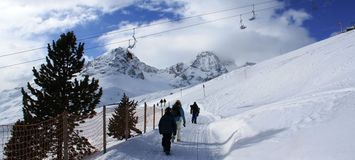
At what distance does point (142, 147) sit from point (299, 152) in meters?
7.40

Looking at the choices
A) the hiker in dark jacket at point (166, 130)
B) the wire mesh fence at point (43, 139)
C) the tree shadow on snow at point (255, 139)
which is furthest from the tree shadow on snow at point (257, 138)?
the wire mesh fence at point (43, 139)

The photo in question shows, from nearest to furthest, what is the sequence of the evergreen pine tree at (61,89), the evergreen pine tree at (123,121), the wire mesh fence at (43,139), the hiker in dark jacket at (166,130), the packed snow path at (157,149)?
the wire mesh fence at (43,139) < the packed snow path at (157,149) < the hiker in dark jacket at (166,130) < the evergreen pine tree at (123,121) < the evergreen pine tree at (61,89)

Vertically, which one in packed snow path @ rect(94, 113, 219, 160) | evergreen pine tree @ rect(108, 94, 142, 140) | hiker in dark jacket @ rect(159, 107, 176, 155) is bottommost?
packed snow path @ rect(94, 113, 219, 160)

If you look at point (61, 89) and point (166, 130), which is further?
point (61, 89)

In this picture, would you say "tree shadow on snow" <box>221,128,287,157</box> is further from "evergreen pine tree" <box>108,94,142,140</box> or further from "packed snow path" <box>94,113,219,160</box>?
"evergreen pine tree" <box>108,94,142,140</box>

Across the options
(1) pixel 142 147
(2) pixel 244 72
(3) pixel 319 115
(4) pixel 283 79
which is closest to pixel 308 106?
(3) pixel 319 115

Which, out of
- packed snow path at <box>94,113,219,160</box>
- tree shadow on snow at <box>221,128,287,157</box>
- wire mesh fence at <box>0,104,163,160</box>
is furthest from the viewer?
packed snow path at <box>94,113,219,160</box>

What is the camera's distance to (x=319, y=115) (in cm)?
1595

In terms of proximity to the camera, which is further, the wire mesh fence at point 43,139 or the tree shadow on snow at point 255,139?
the tree shadow on snow at point 255,139

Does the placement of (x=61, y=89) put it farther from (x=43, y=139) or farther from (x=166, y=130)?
(x=166, y=130)

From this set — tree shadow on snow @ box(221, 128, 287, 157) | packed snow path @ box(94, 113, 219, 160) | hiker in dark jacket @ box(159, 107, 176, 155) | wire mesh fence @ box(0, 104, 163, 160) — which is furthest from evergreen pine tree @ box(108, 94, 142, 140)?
tree shadow on snow @ box(221, 128, 287, 157)

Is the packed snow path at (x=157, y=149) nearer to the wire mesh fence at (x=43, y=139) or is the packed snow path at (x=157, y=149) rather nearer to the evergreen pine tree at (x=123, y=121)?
the wire mesh fence at (x=43, y=139)

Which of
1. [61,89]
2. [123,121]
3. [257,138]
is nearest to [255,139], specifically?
[257,138]

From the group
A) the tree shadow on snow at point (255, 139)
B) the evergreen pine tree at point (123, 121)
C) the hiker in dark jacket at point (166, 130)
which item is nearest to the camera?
the tree shadow on snow at point (255, 139)
